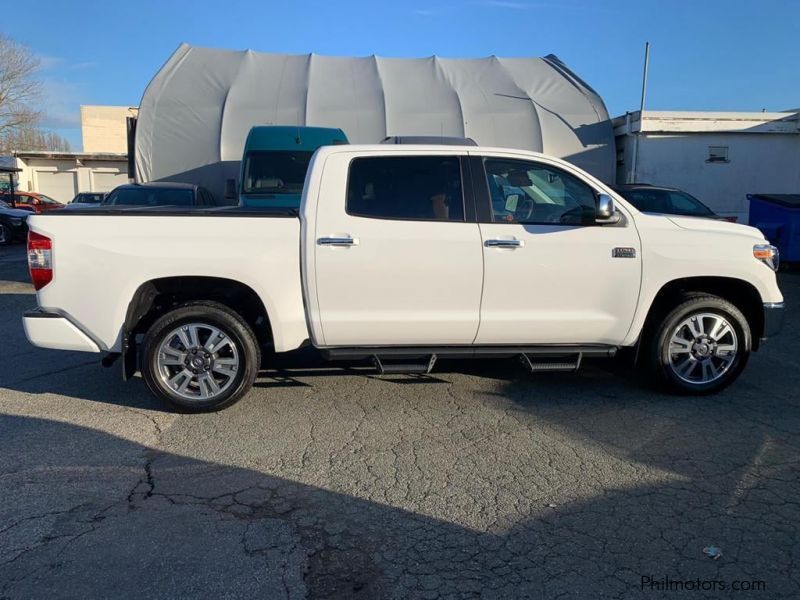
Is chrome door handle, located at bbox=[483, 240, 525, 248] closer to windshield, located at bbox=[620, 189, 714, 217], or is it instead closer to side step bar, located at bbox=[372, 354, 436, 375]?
side step bar, located at bbox=[372, 354, 436, 375]

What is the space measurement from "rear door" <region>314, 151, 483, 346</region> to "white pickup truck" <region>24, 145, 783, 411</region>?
0.04ft

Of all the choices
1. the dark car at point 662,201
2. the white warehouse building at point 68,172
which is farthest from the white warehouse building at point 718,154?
the white warehouse building at point 68,172

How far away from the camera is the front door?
4.64 m

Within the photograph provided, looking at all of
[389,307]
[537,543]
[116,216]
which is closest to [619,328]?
[389,307]

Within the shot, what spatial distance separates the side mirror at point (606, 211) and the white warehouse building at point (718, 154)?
11558mm

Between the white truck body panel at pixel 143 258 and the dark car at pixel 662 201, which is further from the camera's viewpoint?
the dark car at pixel 662 201

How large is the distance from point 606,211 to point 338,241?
2024 millimetres

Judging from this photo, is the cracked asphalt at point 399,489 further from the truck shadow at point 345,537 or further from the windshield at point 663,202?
→ the windshield at point 663,202

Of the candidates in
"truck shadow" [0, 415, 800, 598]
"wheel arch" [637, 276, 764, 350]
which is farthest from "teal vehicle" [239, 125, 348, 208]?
"truck shadow" [0, 415, 800, 598]

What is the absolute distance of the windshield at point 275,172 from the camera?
944 centimetres

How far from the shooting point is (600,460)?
3922 millimetres

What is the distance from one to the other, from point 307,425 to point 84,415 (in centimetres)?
176

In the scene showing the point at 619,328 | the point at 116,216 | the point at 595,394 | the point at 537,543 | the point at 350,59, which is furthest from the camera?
the point at 350,59

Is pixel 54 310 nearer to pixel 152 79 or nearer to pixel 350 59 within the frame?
pixel 152 79
